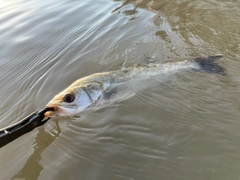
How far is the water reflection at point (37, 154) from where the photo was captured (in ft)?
10.7

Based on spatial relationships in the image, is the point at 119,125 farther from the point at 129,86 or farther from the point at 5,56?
Answer: the point at 5,56

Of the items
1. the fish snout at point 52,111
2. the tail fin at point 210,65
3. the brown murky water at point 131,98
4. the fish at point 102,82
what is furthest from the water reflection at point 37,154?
the tail fin at point 210,65

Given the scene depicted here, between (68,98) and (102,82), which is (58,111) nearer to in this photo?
(68,98)

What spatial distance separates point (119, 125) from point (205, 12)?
4757mm

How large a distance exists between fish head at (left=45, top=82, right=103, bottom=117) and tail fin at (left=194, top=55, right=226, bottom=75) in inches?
79.5

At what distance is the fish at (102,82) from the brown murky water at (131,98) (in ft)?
0.55

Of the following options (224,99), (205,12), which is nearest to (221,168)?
(224,99)

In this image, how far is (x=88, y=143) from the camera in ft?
12.1

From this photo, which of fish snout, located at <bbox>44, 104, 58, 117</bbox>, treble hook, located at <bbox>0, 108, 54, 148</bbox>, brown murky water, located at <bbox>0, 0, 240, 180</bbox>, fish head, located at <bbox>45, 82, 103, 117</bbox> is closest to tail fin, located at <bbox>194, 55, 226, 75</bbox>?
brown murky water, located at <bbox>0, 0, 240, 180</bbox>

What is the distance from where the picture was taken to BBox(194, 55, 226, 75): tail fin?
492cm

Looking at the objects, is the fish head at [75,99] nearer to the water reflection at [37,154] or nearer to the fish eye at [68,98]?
the fish eye at [68,98]

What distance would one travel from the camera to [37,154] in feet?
11.7

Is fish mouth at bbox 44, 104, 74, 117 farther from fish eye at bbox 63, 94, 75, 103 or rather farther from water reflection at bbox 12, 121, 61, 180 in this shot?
water reflection at bbox 12, 121, 61, 180

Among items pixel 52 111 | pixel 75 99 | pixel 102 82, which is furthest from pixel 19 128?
pixel 102 82
